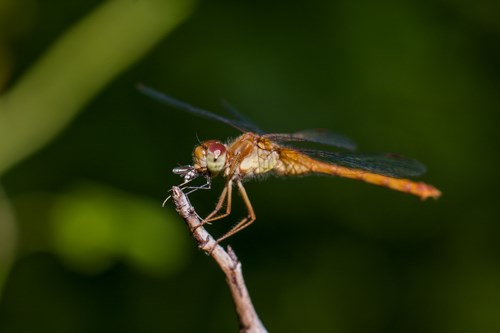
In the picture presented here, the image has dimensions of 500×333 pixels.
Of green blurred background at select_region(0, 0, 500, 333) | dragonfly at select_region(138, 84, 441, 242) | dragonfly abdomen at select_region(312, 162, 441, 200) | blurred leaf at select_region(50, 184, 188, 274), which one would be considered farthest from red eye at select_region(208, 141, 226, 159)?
green blurred background at select_region(0, 0, 500, 333)

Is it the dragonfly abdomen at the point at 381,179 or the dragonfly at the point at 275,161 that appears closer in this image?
the dragonfly at the point at 275,161

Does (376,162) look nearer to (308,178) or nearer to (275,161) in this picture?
(275,161)

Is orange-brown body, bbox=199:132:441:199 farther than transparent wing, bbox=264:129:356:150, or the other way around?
transparent wing, bbox=264:129:356:150

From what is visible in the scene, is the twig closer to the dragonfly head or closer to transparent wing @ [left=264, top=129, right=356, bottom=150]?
the dragonfly head

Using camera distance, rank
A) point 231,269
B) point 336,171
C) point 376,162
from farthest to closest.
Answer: point 336,171
point 376,162
point 231,269

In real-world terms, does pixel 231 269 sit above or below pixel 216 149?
above

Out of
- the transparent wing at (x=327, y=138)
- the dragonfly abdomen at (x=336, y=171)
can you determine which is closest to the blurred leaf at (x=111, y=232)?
the dragonfly abdomen at (x=336, y=171)

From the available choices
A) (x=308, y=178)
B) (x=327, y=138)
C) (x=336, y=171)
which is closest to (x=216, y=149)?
(x=336, y=171)

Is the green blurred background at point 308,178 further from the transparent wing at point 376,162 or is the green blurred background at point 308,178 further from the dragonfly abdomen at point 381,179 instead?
the transparent wing at point 376,162
